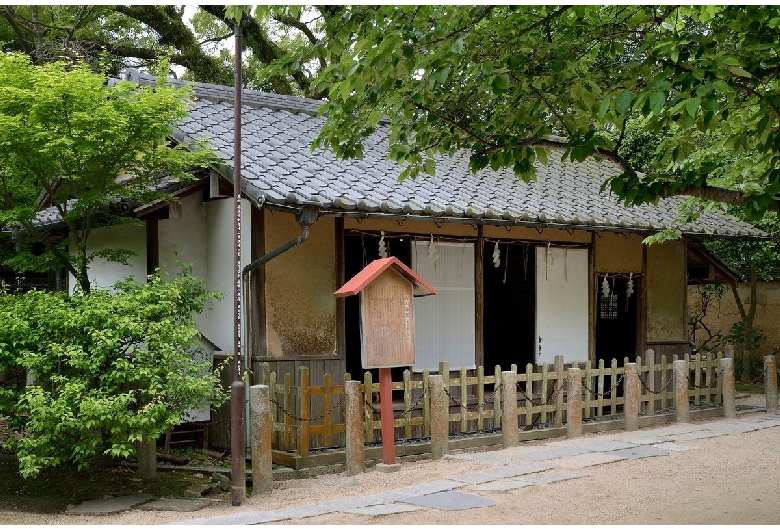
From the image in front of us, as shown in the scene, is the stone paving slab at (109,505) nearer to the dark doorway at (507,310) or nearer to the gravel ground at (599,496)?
the gravel ground at (599,496)

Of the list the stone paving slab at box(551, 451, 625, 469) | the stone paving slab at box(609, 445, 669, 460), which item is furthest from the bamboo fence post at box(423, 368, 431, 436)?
the stone paving slab at box(609, 445, 669, 460)

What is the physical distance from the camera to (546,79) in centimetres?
A: 813

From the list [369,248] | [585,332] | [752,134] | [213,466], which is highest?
[752,134]

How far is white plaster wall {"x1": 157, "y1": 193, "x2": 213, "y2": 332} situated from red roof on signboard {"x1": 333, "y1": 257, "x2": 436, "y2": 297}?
2.87 m

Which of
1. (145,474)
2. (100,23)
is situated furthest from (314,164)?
(100,23)

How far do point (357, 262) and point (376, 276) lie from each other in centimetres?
412

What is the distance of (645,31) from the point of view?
8016 mm

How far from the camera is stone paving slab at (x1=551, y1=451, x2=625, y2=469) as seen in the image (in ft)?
32.9

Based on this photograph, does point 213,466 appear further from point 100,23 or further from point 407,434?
point 100,23

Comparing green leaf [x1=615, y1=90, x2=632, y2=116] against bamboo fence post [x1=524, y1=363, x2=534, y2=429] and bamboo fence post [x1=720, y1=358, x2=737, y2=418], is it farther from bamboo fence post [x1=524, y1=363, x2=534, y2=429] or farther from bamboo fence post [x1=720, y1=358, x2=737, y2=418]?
bamboo fence post [x1=720, y1=358, x2=737, y2=418]

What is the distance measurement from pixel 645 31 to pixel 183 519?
651 centimetres

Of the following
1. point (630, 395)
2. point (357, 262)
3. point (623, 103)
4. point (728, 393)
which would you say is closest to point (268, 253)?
point (357, 262)

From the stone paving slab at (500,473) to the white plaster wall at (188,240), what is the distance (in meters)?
4.32

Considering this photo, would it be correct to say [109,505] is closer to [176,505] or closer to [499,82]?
[176,505]
